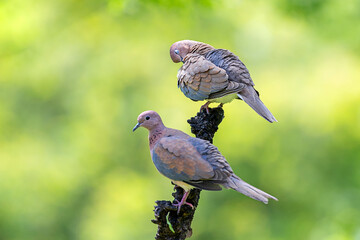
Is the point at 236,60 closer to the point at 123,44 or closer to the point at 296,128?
the point at 296,128

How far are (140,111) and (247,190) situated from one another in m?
6.61

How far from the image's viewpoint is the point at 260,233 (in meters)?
9.88

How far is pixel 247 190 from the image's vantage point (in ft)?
10.2

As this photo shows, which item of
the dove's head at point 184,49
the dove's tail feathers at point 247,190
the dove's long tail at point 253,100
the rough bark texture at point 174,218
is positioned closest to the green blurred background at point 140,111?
the dove's head at point 184,49

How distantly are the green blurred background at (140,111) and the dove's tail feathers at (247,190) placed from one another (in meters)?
5.61

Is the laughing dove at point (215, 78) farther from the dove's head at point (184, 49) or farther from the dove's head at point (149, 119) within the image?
the dove's head at point (149, 119)

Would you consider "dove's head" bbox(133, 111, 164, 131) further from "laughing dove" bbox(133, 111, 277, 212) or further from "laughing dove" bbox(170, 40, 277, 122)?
"laughing dove" bbox(170, 40, 277, 122)

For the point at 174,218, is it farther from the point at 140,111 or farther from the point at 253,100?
the point at 140,111

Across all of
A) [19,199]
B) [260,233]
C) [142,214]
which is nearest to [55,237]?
[19,199]

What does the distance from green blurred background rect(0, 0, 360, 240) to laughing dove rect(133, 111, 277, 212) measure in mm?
5449

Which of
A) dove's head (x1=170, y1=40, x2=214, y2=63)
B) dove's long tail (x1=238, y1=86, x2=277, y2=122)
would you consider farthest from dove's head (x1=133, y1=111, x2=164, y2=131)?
dove's head (x1=170, y1=40, x2=214, y2=63)

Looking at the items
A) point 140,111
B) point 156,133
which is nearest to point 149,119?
point 156,133

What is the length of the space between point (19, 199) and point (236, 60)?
627 cm

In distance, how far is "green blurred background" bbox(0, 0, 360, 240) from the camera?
9.22 meters
